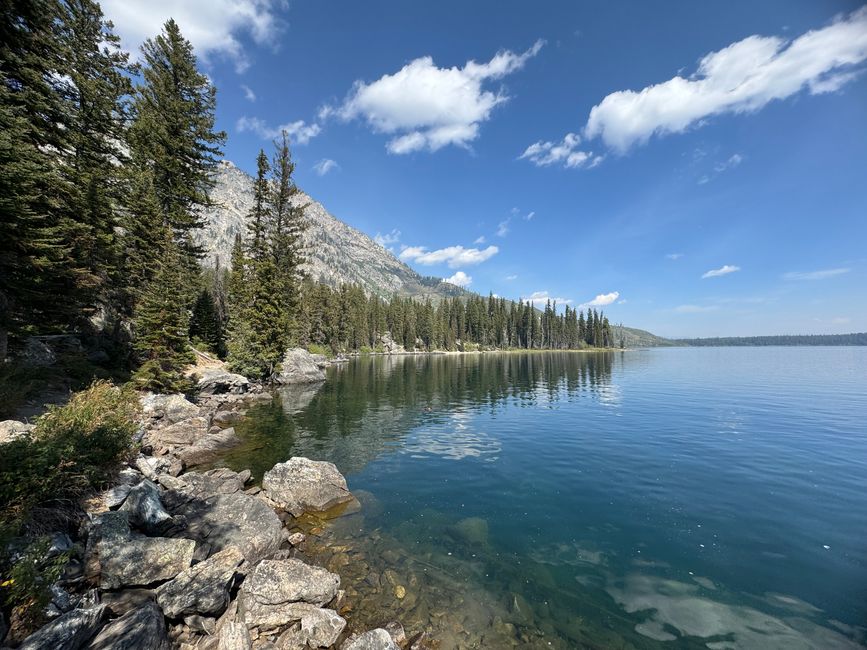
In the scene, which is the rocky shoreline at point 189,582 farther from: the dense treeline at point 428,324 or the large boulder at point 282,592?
the dense treeline at point 428,324

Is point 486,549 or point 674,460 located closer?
point 486,549

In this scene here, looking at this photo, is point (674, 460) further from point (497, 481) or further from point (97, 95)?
point (97, 95)

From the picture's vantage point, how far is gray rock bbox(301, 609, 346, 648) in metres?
7.82

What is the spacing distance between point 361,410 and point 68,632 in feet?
92.2

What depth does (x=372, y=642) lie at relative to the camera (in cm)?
746

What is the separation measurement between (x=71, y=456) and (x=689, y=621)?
683 inches

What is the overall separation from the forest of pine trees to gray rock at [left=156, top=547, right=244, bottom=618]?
17.1m

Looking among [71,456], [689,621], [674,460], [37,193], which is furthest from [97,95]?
[674,460]

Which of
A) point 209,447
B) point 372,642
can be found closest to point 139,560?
point 372,642

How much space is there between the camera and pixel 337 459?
2014 centimetres

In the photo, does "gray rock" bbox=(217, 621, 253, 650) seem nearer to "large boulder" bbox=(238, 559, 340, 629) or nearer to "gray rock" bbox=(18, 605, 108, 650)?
"large boulder" bbox=(238, 559, 340, 629)

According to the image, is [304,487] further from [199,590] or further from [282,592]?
[199,590]

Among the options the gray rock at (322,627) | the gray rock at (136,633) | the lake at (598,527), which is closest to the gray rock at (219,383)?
the lake at (598,527)

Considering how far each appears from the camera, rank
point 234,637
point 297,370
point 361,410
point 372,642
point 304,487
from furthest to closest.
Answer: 1. point 297,370
2. point 361,410
3. point 304,487
4. point 372,642
5. point 234,637
